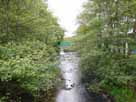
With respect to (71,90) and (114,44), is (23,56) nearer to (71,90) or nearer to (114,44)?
(114,44)

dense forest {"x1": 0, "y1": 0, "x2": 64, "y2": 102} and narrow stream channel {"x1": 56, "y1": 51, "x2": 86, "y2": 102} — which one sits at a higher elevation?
dense forest {"x1": 0, "y1": 0, "x2": 64, "y2": 102}

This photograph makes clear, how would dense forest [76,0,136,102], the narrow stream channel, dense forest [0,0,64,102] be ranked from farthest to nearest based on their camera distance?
the narrow stream channel, dense forest [76,0,136,102], dense forest [0,0,64,102]

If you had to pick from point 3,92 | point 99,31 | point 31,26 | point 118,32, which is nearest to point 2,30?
point 31,26

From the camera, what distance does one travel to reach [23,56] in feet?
25.8

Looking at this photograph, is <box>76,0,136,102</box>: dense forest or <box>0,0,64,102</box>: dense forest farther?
<box>76,0,136,102</box>: dense forest

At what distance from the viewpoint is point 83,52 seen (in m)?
12.2

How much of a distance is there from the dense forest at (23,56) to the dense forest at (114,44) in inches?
101

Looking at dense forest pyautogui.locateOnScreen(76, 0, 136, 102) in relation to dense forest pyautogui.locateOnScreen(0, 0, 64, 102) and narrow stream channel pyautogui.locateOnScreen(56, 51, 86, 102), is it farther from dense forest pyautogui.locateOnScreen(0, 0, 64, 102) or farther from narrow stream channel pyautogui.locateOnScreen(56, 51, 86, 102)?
dense forest pyautogui.locateOnScreen(0, 0, 64, 102)

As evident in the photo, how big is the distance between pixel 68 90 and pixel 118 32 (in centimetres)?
525

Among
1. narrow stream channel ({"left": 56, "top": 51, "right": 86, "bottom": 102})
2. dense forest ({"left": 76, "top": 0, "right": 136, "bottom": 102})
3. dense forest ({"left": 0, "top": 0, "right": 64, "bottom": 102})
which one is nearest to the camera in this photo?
dense forest ({"left": 0, "top": 0, "right": 64, "bottom": 102})

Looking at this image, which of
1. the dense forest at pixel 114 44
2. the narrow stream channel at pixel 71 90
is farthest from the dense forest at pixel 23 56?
the dense forest at pixel 114 44

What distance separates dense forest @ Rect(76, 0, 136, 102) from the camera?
9.91 metres

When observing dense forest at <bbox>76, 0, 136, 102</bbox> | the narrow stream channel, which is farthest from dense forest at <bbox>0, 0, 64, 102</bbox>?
dense forest at <bbox>76, 0, 136, 102</bbox>

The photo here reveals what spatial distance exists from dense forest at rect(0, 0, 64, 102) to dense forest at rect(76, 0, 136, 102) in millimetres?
2556
